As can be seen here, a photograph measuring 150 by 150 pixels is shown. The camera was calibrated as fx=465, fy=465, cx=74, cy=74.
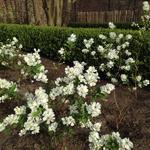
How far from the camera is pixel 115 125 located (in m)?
7.00

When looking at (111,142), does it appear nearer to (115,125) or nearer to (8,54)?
(115,125)

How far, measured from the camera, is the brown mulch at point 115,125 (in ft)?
21.1

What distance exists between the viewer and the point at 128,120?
23.4 ft

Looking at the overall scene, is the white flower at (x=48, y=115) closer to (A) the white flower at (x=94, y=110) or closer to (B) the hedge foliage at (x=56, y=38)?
(A) the white flower at (x=94, y=110)

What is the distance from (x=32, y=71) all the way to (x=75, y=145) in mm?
1474

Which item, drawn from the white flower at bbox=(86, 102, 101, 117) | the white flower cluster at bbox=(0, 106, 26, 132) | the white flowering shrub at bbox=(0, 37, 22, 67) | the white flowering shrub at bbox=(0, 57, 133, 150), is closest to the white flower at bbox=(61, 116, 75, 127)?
the white flowering shrub at bbox=(0, 57, 133, 150)

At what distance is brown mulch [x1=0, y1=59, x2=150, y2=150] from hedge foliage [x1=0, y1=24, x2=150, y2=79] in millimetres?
783

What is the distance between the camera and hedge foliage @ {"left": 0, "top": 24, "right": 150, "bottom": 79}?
8.66 metres

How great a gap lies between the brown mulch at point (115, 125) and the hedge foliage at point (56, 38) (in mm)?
783

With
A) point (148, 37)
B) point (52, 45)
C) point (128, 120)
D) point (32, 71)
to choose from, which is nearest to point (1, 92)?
point (32, 71)

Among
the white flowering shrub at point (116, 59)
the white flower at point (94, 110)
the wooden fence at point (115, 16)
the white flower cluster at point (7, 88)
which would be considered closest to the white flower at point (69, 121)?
the white flower at point (94, 110)

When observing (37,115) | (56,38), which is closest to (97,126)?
(37,115)

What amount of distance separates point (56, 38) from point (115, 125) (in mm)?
4198

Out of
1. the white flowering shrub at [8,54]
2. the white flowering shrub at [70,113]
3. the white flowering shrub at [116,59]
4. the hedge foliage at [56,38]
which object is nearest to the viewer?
the white flowering shrub at [70,113]
